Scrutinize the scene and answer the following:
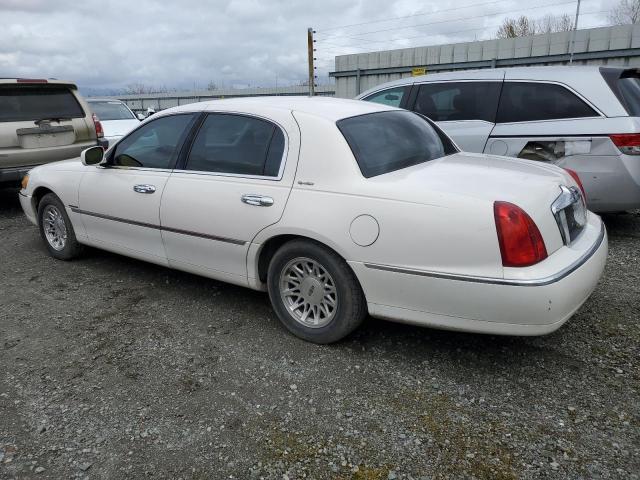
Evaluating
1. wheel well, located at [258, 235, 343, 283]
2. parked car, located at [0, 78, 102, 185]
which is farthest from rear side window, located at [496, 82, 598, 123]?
parked car, located at [0, 78, 102, 185]

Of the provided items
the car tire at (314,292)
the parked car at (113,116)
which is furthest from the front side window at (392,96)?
the parked car at (113,116)

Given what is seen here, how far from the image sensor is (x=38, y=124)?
7039mm

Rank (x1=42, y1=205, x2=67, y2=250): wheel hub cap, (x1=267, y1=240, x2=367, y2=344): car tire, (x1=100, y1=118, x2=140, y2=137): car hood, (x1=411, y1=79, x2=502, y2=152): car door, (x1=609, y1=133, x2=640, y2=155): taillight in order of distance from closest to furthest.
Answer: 1. (x1=267, y1=240, x2=367, y2=344): car tire
2. (x1=609, y1=133, x2=640, y2=155): taillight
3. (x1=42, y1=205, x2=67, y2=250): wheel hub cap
4. (x1=411, y1=79, x2=502, y2=152): car door
5. (x1=100, y1=118, x2=140, y2=137): car hood

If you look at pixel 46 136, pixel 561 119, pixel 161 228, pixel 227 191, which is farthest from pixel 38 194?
pixel 561 119

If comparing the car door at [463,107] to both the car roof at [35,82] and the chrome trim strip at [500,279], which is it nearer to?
the chrome trim strip at [500,279]

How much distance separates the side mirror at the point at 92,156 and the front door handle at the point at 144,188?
774mm

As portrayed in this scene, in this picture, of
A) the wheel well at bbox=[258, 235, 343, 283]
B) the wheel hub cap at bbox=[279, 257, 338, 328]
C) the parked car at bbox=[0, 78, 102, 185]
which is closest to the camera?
the wheel hub cap at bbox=[279, 257, 338, 328]

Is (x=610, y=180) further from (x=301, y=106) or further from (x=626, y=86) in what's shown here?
(x=301, y=106)

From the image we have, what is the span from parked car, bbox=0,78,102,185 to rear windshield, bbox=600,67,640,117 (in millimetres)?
6924

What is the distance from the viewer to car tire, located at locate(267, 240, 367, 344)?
3051mm

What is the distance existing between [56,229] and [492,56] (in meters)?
12.7

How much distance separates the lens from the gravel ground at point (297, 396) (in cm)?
230

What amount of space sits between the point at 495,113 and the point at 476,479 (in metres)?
4.38

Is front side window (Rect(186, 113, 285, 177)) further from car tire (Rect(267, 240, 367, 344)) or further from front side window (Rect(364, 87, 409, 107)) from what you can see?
front side window (Rect(364, 87, 409, 107))
